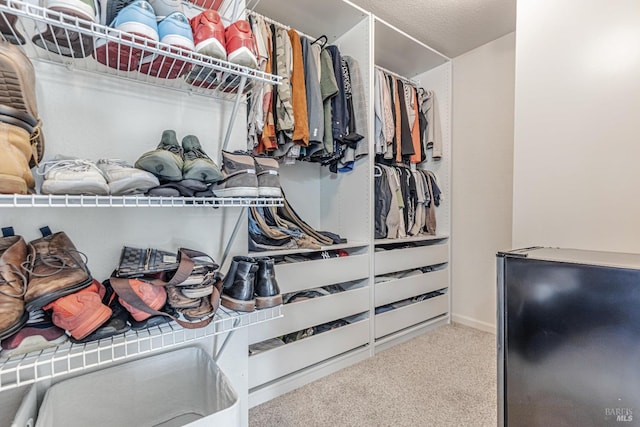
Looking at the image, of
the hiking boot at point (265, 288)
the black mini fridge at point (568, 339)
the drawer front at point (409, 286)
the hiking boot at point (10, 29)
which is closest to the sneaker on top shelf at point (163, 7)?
the hiking boot at point (10, 29)

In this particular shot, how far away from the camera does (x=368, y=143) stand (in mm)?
1962

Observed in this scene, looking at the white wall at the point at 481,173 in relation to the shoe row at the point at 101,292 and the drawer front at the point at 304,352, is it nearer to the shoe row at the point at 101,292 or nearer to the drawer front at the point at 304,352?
the drawer front at the point at 304,352

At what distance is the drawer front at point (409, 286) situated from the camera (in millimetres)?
2006

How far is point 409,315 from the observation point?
2.17m

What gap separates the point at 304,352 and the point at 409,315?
92 cm

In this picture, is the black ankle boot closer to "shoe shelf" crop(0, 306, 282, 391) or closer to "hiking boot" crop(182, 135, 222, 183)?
"shoe shelf" crop(0, 306, 282, 391)

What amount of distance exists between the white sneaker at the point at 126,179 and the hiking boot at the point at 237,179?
0.59 ft

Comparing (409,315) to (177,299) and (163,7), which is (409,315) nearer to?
(177,299)

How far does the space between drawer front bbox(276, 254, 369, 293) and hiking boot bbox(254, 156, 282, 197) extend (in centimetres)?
66

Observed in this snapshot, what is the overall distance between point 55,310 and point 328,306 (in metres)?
1.28

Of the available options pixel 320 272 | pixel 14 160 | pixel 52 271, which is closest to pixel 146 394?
pixel 52 271

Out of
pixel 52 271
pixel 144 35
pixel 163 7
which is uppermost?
pixel 163 7

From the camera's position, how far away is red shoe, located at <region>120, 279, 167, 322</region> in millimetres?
740

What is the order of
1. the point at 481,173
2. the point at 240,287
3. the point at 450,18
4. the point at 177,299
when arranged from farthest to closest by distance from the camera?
1. the point at 481,173
2. the point at 450,18
3. the point at 240,287
4. the point at 177,299
